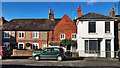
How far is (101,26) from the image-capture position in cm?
3738

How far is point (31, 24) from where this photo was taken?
52.0 metres

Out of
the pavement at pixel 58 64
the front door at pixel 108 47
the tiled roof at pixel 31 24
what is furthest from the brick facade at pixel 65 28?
the pavement at pixel 58 64

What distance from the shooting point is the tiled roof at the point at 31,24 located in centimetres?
5028

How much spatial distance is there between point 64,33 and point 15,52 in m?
12.6

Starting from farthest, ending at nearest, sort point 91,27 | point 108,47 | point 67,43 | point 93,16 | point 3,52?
point 67,43
point 93,16
point 91,27
point 108,47
point 3,52

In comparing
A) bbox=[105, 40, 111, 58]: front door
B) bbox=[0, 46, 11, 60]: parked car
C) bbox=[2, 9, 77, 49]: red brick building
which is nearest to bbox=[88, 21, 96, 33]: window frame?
bbox=[105, 40, 111, 58]: front door

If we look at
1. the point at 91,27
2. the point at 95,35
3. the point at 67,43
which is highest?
the point at 91,27

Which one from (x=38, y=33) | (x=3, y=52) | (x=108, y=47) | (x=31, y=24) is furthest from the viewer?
(x=31, y=24)

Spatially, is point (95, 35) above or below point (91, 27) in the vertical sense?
below

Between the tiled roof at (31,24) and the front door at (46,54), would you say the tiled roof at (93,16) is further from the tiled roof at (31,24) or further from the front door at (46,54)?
the tiled roof at (31,24)

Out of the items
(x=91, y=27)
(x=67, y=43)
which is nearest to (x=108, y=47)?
(x=91, y=27)

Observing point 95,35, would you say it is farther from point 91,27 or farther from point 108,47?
point 108,47

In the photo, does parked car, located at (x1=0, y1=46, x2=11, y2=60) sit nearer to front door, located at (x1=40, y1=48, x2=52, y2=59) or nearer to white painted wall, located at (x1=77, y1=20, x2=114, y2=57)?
front door, located at (x1=40, y1=48, x2=52, y2=59)

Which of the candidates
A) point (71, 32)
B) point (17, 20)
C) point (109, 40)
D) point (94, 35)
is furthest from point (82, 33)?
point (17, 20)
